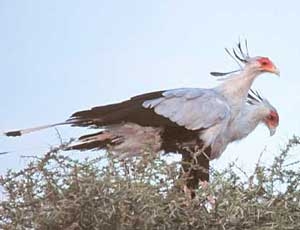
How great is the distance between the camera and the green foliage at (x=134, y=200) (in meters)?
2.41

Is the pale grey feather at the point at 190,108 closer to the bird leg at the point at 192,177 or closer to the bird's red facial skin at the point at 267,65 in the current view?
the bird's red facial skin at the point at 267,65

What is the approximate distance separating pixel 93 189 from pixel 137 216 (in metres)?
0.15

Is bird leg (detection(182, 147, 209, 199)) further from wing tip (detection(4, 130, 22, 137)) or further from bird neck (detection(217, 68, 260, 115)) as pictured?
bird neck (detection(217, 68, 260, 115))

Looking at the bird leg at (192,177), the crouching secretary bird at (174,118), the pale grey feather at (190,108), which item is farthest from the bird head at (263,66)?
the bird leg at (192,177)

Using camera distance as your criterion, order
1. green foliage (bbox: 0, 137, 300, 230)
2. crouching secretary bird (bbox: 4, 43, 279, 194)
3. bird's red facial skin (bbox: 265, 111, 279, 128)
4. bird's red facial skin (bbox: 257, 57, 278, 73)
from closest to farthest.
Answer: green foliage (bbox: 0, 137, 300, 230)
crouching secretary bird (bbox: 4, 43, 279, 194)
bird's red facial skin (bbox: 257, 57, 278, 73)
bird's red facial skin (bbox: 265, 111, 279, 128)

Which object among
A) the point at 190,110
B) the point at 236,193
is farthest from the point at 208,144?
the point at 236,193

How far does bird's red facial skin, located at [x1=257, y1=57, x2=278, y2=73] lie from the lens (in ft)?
16.1

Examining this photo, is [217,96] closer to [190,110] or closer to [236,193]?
[190,110]

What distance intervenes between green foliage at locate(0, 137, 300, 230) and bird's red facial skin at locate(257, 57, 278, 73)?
224cm

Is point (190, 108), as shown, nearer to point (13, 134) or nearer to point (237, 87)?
point (237, 87)

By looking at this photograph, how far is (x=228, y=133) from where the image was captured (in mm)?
4707

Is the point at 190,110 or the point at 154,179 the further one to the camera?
the point at 190,110

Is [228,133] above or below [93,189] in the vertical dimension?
below

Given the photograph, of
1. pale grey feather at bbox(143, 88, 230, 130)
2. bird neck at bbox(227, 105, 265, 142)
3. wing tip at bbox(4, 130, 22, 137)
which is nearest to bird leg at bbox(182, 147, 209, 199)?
wing tip at bbox(4, 130, 22, 137)
